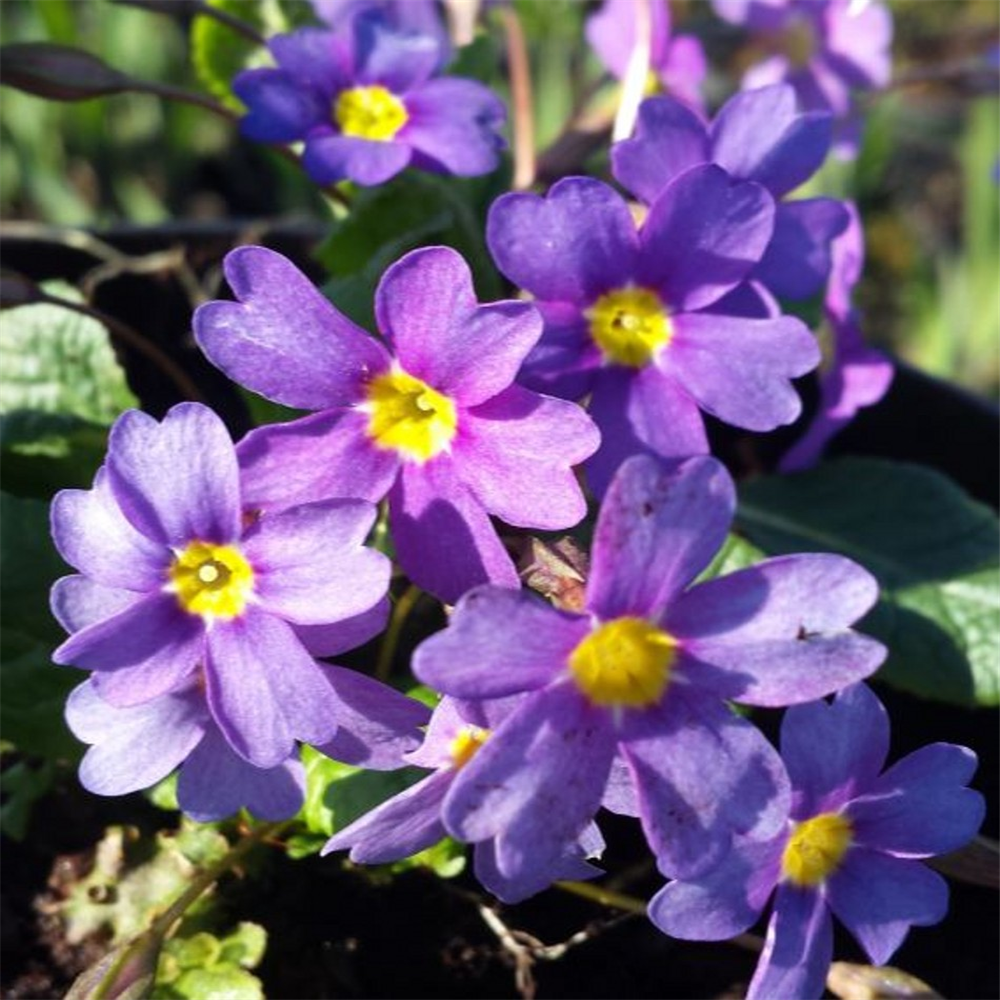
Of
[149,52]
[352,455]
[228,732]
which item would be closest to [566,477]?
[352,455]

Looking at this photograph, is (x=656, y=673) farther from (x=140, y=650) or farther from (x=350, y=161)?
(x=350, y=161)

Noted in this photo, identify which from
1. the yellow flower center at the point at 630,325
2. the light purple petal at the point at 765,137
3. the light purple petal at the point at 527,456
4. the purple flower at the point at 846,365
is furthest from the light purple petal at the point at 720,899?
the purple flower at the point at 846,365

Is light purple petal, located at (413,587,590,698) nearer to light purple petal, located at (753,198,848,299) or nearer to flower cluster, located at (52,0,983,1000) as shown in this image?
flower cluster, located at (52,0,983,1000)

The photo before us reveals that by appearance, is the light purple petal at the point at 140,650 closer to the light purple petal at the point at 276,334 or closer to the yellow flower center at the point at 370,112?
the light purple petal at the point at 276,334

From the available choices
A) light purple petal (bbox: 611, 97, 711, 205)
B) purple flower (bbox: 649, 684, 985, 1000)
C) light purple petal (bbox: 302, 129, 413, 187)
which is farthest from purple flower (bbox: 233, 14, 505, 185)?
purple flower (bbox: 649, 684, 985, 1000)

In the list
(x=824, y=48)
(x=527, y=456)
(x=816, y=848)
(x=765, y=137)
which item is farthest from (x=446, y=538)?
(x=824, y=48)

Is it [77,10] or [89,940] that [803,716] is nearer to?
[89,940]
